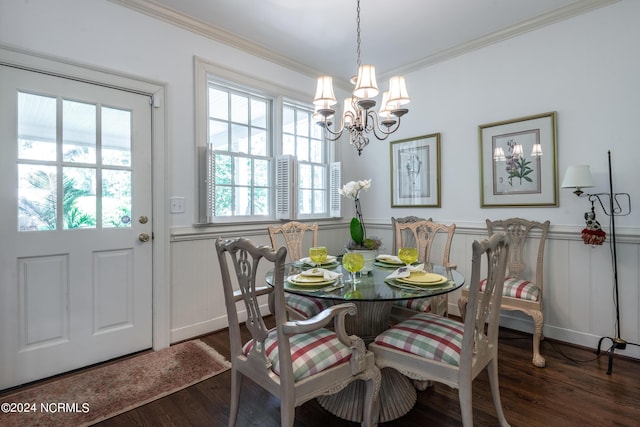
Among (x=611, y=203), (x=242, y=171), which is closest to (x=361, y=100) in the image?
(x=242, y=171)

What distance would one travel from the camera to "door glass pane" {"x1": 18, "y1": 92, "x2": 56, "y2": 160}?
209cm

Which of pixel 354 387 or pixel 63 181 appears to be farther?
pixel 63 181

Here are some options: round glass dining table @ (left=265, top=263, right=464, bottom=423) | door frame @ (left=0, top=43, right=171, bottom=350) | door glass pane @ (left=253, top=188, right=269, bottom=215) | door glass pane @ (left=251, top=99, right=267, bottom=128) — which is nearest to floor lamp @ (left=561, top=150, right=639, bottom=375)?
round glass dining table @ (left=265, top=263, right=464, bottom=423)

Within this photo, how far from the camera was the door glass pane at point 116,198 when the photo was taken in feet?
7.91

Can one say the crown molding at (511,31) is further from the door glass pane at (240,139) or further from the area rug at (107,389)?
the area rug at (107,389)

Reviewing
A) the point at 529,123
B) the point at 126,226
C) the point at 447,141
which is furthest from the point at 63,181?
the point at 529,123

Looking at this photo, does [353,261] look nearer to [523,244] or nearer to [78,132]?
[523,244]

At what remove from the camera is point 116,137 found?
2.46 meters

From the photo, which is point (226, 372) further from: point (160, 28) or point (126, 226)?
point (160, 28)

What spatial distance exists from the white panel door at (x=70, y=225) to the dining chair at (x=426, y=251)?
1979 mm

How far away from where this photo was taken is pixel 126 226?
2.49m

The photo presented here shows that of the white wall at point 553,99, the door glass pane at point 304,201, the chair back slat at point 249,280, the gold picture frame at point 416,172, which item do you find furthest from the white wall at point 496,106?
the chair back slat at point 249,280

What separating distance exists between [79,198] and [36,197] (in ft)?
0.75

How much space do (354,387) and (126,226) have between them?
Answer: 2.00 m
